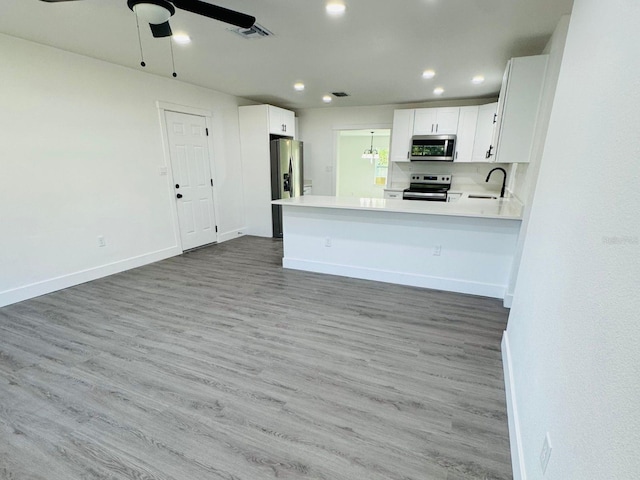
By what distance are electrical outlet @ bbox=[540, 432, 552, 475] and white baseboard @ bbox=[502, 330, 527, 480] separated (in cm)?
25

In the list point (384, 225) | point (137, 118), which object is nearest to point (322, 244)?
point (384, 225)

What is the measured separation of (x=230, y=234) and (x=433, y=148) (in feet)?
13.5

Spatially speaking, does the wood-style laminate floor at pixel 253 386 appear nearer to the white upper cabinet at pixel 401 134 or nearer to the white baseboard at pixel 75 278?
the white baseboard at pixel 75 278

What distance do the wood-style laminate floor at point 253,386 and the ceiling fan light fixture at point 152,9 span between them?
7.50 feet

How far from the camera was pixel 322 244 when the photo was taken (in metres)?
3.89

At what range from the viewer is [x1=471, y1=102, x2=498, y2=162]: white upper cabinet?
495 cm

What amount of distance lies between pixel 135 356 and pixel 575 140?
298 cm

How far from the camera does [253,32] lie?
2.59 meters

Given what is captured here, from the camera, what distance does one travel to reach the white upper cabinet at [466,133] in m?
5.14

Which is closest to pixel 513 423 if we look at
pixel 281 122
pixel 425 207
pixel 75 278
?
pixel 425 207

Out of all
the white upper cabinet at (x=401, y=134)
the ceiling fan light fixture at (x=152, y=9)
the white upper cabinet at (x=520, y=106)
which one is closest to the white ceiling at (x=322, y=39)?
the white upper cabinet at (x=520, y=106)

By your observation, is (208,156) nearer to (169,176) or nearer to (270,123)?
(169,176)

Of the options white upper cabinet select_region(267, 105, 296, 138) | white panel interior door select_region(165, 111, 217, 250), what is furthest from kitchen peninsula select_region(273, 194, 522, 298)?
white upper cabinet select_region(267, 105, 296, 138)

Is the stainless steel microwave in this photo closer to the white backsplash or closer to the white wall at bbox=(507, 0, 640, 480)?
the white backsplash
